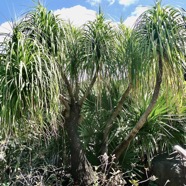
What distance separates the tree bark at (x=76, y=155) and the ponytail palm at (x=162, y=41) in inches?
37.6

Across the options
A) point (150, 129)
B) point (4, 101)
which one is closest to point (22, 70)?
point (4, 101)

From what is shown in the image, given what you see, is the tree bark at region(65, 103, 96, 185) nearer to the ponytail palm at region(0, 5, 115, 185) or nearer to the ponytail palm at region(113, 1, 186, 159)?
the ponytail palm at region(0, 5, 115, 185)

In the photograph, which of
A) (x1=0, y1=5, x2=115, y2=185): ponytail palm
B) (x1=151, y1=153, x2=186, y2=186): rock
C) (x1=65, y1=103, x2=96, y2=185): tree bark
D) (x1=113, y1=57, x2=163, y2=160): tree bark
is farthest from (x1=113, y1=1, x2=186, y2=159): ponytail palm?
(x1=151, y1=153, x2=186, y2=186): rock

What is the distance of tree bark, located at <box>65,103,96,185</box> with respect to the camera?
4.19 m

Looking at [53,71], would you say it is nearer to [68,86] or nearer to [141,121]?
[68,86]

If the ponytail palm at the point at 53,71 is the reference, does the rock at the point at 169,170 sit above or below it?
below

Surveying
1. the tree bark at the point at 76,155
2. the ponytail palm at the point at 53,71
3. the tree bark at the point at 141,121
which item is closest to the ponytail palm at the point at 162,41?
the tree bark at the point at 141,121

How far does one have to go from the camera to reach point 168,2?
4027 millimetres

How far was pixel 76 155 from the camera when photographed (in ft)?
14.0

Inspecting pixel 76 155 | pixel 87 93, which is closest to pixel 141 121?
pixel 87 93

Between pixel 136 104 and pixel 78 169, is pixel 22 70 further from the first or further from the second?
pixel 136 104

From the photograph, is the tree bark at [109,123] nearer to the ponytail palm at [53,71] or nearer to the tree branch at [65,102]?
the ponytail palm at [53,71]

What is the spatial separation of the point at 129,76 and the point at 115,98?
3.02 ft

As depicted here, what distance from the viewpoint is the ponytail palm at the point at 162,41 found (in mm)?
3738
